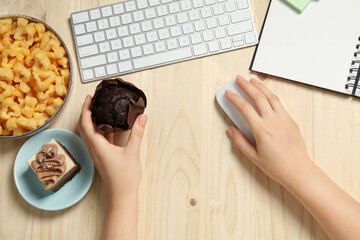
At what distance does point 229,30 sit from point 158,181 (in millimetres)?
380

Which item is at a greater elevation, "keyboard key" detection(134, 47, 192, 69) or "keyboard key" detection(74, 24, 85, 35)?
"keyboard key" detection(74, 24, 85, 35)

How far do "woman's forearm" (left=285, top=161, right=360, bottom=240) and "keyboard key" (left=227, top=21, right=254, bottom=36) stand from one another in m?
0.34

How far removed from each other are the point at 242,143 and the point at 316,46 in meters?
0.28

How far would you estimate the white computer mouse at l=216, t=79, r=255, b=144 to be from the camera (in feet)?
2.55

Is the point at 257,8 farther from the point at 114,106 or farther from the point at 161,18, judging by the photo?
the point at 114,106

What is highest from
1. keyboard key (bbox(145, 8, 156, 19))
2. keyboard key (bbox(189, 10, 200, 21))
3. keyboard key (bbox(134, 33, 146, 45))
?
keyboard key (bbox(145, 8, 156, 19))

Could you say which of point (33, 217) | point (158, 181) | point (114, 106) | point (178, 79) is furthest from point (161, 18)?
point (33, 217)

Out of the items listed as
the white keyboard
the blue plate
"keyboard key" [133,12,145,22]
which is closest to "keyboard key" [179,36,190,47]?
the white keyboard

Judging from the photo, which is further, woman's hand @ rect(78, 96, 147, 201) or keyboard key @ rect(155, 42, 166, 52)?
keyboard key @ rect(155, 42, 166, 52)

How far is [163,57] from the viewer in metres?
0.80

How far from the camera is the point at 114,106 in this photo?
0.66m

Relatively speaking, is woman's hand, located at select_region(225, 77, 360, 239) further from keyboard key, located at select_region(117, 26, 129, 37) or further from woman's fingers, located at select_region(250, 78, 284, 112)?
keyboard key, located at select_region(117, 26, 129, 37)

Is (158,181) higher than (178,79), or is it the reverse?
(178,79)

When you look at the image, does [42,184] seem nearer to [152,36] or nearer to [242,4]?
[152,36]
